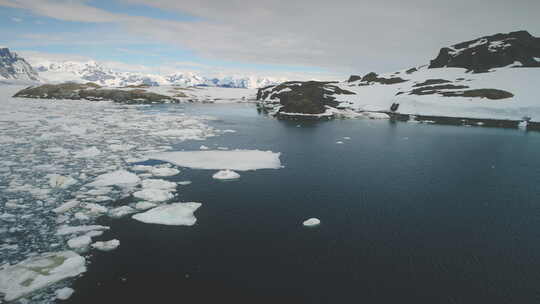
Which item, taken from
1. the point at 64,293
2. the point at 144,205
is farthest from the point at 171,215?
the point at 64,293

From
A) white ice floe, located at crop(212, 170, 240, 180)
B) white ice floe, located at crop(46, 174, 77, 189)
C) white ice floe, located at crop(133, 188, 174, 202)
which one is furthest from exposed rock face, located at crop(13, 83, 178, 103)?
white ice floe, located at crop(133, 188, 174, 202)

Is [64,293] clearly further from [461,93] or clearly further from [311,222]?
[461,93]

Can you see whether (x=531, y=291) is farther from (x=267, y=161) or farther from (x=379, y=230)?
(x=267, y=161)

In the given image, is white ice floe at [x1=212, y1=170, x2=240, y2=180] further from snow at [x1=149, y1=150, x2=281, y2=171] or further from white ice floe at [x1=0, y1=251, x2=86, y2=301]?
white ice floe at [x1=0, y1=251, x2=86, y2=301]

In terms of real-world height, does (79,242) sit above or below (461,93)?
below

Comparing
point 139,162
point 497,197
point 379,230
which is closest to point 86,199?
point 139,162

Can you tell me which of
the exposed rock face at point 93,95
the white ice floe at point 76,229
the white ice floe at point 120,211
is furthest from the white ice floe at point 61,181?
the exposed rock face at point 93,95
